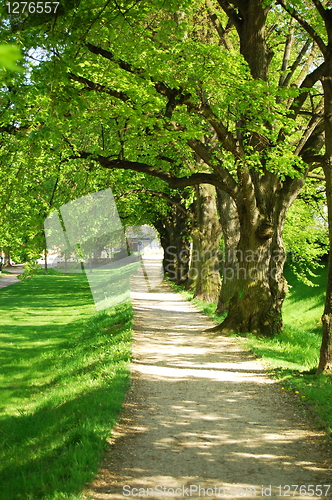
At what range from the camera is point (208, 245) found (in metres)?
21.1

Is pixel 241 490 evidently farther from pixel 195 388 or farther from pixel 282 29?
pixel 282 29

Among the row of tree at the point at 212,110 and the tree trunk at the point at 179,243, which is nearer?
the row of tree at the point at 212,110

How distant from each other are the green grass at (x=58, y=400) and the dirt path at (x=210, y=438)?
0.23 m

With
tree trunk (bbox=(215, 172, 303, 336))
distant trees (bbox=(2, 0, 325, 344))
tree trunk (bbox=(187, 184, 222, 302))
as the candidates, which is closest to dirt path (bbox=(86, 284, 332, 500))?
tree trunk (bbox=(215, 172, 303, 336))

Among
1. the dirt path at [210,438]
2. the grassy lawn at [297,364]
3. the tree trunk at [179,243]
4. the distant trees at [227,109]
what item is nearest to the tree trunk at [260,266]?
the distant trees at [227,109]

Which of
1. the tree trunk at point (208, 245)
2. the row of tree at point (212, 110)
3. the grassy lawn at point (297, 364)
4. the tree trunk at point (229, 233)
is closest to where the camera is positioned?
the grassy lawn at point (297, 364)

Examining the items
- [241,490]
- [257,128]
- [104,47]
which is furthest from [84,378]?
[104,47]

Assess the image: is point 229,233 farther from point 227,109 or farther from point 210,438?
point 210,438

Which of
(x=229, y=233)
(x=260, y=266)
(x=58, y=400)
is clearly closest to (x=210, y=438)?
(x=58, y=400)

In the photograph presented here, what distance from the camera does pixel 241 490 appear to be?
440cm

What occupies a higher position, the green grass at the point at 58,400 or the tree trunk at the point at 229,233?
the tree trunk at the point at 229,233

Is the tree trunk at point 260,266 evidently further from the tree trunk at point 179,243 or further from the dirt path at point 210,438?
the tree trunk at point 179,243

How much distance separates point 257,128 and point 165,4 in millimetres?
3324

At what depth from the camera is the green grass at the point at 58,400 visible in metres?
4.78
